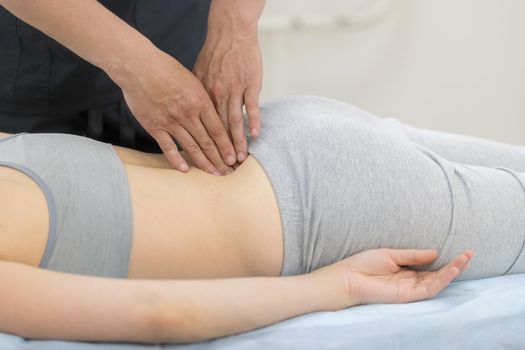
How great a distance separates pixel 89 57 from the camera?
3.60 feet

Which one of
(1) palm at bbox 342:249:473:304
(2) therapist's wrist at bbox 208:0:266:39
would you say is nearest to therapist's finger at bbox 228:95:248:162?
(2) therapist's wrist at bbox 208:0:266:39

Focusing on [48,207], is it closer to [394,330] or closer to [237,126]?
[237,126]


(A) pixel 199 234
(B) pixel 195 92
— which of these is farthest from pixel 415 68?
(A) pixel 199 234

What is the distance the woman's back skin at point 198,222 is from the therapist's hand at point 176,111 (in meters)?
0.06

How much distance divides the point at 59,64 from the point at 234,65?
36 cm

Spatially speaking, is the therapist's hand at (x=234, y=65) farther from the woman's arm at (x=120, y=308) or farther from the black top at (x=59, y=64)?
the woman's arm at (x=120, y=308)

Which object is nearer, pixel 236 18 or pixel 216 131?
pixel 216 131

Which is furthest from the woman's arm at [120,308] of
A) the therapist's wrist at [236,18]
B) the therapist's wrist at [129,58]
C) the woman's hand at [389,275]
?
the therapist's wrist at [236,18]

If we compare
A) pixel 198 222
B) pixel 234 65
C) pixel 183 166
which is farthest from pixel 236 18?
pixel 198 222

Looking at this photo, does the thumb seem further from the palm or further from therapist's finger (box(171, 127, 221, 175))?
therapist's finger (box(171, 127, 221, 175))

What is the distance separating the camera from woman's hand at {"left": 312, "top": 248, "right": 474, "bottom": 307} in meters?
0.97

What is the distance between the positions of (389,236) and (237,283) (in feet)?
0.84

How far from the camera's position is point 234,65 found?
119 cm

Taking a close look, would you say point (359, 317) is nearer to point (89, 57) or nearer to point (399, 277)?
point (399, 277)
